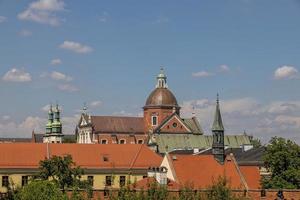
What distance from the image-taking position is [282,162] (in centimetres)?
5084

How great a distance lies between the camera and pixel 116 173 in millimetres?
63000

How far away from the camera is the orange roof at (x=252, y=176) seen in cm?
5688

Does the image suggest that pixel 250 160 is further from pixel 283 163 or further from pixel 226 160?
pixel 283 163

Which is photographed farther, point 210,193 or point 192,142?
point 192,142

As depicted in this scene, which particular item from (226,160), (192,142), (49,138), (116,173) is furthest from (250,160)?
(49,138)

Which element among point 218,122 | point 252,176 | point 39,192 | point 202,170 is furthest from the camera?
point 218,122

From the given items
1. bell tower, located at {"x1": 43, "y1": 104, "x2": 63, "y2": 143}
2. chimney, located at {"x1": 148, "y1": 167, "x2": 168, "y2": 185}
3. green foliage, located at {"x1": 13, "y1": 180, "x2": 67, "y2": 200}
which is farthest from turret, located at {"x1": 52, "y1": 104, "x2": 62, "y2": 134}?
green foliage, located at {"x1": 13, "y1": 180, "x2": 67, "y2": 200}

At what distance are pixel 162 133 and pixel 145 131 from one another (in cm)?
684

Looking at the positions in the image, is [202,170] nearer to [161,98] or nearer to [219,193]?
[219,193]

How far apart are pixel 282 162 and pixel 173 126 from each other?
53.8m

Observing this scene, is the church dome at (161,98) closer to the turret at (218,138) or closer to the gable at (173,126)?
the gable at (173,126)

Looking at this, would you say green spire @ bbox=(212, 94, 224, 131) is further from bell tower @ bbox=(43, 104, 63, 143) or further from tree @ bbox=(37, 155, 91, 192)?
bell tower @ bbox=(43, 104, 63, 143)

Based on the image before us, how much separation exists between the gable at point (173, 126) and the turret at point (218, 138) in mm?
34050

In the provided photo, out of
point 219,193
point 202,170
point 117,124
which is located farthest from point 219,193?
point 117,124
